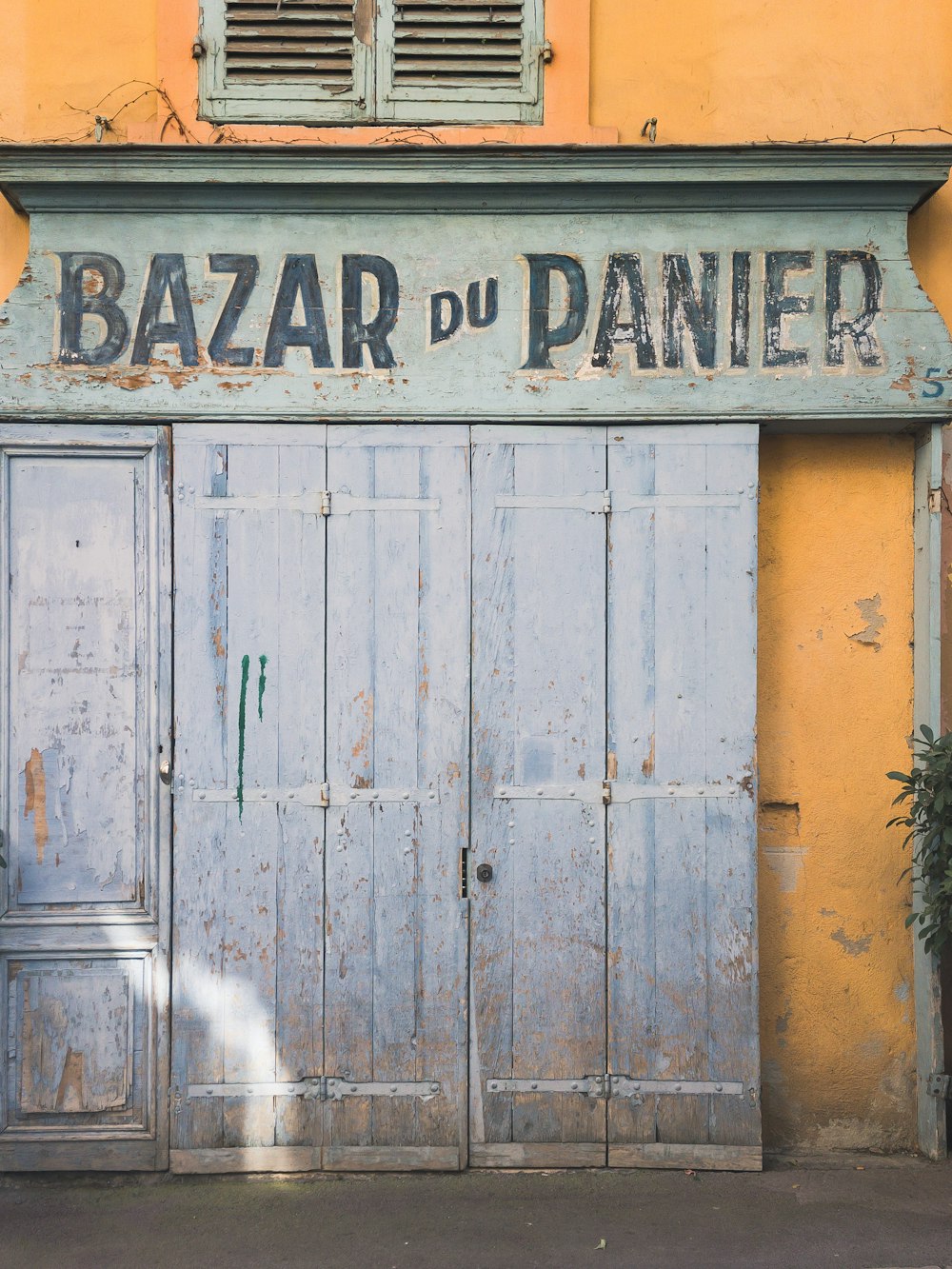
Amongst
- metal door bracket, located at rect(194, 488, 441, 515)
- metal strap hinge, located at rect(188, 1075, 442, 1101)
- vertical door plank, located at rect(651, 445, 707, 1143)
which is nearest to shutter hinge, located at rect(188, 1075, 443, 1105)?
metal strap hinge, located at rect(188, 1075, 442, 1101)

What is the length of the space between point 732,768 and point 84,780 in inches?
100

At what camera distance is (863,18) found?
164 inches

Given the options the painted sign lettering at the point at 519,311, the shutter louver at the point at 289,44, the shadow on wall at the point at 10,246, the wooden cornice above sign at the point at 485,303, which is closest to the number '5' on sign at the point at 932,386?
the wooden cornice above sign at the point at 485,303

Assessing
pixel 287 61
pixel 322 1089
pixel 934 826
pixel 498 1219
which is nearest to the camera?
pixel 498 1219

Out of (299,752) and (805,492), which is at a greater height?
(805,492)

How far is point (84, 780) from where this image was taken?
399 cm

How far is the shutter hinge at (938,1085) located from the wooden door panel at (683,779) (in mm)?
708

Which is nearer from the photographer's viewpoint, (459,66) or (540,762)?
(540,762)

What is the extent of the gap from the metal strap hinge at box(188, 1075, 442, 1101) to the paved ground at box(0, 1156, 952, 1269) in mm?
303

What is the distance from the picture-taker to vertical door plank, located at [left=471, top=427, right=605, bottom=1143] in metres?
3.95

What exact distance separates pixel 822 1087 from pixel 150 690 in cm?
313

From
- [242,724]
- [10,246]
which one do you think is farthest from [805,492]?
[10,246]

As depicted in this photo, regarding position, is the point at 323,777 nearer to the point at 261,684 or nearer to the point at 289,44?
the point at 261,684

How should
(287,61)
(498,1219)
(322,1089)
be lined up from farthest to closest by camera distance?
(287,61) → (322,1089) → (498,1219)
